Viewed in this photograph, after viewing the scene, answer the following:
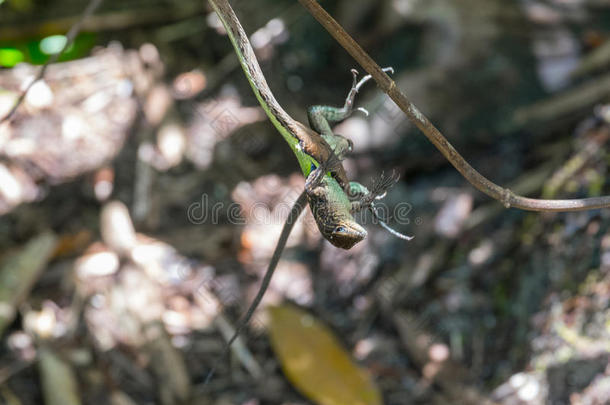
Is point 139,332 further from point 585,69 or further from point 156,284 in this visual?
point 585,69

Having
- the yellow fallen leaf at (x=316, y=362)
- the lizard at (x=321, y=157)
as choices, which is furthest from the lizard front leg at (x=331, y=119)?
the yellow fallen leaf at (x=316, y=362)

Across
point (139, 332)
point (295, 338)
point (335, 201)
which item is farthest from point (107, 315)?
point (335, 201)

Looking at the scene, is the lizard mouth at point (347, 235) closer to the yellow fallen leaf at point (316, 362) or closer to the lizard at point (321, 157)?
the lizard at point (321, 157)

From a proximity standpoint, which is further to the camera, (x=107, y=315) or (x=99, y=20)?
(x=99, y=20)

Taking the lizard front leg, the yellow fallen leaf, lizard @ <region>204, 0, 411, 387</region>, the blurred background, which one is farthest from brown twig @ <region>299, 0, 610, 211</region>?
the yellow fallen leaf

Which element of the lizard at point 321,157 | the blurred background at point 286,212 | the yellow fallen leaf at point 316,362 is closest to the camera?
the lizard at point 321,157

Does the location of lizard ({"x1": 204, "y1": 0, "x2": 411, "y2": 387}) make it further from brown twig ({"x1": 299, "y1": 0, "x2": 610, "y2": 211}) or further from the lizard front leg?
brown twig ({"x1": 299, "y1": 0, "x2": 610, "y2": 211})

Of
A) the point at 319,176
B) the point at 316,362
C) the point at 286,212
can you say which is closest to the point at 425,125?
the point at 319,176
